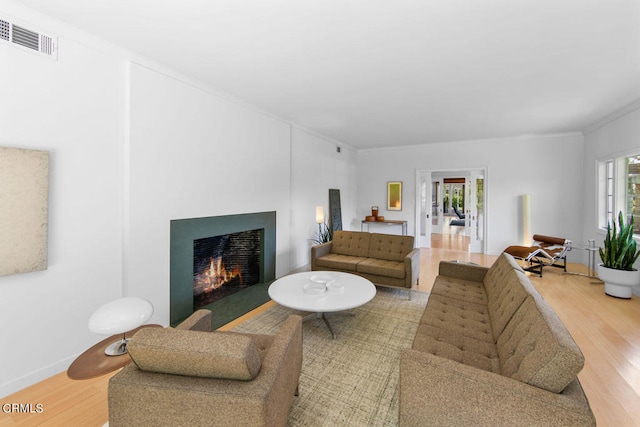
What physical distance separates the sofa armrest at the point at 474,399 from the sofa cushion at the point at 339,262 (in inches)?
110

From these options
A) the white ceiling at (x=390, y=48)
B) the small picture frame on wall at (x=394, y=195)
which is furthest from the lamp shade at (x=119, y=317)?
the small picture frame on wall at (x=394, y=195)

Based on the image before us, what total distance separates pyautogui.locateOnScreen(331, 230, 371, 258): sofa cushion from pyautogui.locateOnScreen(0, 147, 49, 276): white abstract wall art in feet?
12.1

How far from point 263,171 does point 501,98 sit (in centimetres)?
365

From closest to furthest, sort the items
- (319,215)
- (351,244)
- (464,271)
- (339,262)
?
(464,271)
(339,262)
(351,244)
(319,215)

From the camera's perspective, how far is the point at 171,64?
2.95m

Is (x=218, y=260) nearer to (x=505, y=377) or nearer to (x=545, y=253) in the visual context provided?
(x=505, y=377)

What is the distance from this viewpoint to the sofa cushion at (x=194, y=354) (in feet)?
3.98

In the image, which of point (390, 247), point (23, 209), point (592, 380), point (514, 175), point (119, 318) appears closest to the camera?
point (119, 318)

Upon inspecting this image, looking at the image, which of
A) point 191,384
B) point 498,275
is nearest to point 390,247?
point 498,275

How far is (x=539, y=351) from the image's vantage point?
130 centimetres

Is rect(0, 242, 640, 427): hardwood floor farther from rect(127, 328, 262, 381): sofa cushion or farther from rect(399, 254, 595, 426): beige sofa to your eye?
rect(127, 328, 262, 381): sofa cushion

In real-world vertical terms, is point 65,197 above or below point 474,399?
above

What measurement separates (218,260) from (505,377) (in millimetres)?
3588

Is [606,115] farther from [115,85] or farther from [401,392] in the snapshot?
Answer: [115,85]
